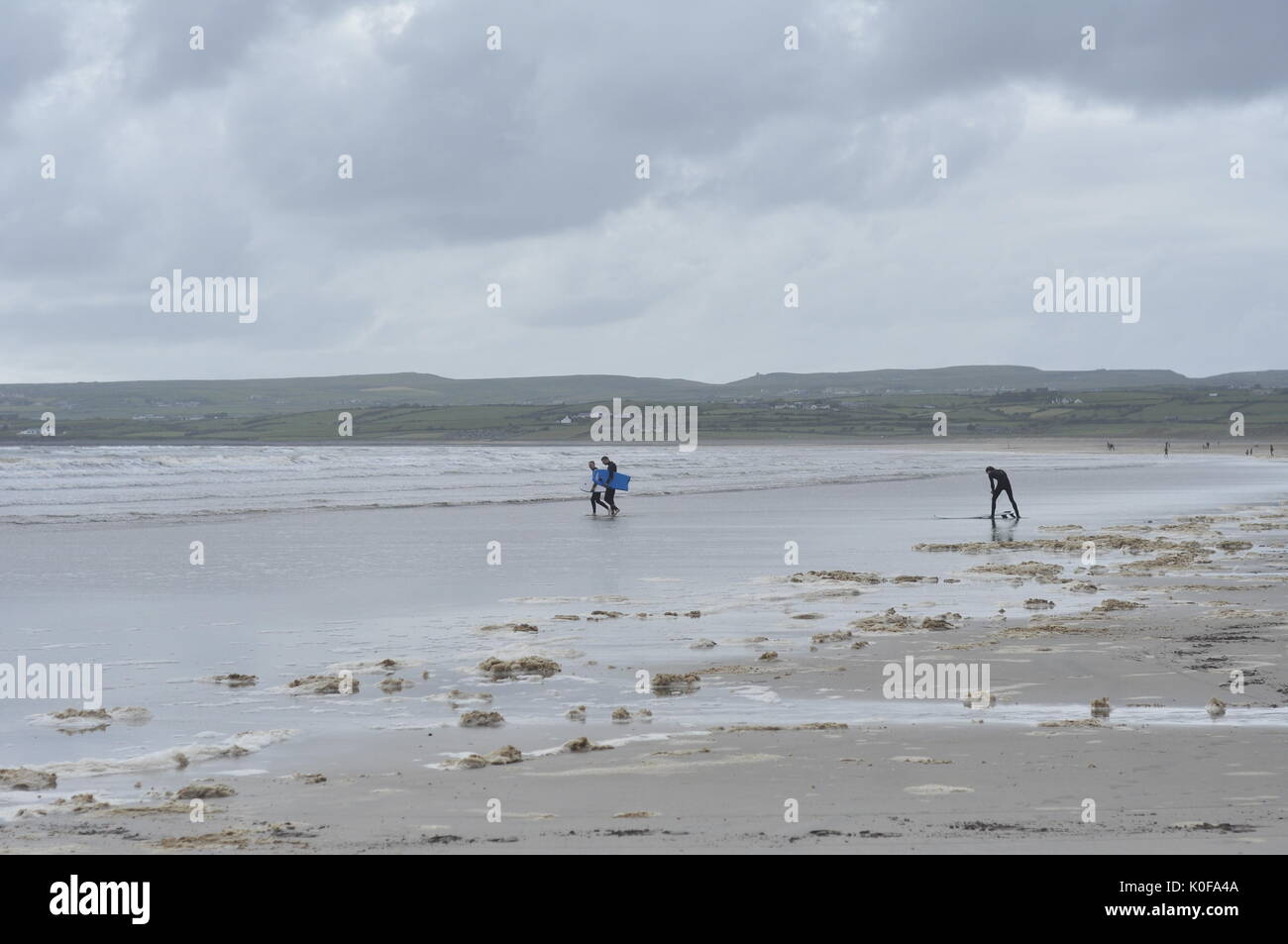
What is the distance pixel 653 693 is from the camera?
11398mm

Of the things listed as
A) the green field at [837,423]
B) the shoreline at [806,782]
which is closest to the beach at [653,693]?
the shoreline at [806,782]

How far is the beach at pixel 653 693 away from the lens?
24.5 ft

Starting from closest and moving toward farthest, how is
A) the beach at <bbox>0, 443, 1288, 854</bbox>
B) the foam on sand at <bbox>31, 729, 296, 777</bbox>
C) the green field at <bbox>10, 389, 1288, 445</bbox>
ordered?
the beach at <bbox>0, 443, 1288, 854</bbox> < the foam on sand at <bbox>31, 729, 296, 777</bbox> < the green field at <bbox>10, 389, 1288, 445</bbox>

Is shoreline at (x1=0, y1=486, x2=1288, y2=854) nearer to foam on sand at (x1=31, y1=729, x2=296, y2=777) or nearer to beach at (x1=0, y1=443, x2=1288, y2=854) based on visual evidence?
A: beach at (x1=0, y1=443, x2=1288, y2=854)

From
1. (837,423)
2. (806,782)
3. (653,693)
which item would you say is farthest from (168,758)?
(837,423)

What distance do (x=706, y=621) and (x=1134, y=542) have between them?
1223 centimetres

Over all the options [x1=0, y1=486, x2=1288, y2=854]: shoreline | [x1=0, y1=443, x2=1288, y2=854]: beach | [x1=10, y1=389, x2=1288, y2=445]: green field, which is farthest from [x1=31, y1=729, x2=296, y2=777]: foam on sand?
[x1=10, y1=389, x2=1288, y2=445]: green field

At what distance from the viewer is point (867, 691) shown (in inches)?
449

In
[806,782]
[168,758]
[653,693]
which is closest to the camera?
[806,782]

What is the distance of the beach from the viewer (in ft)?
24.5

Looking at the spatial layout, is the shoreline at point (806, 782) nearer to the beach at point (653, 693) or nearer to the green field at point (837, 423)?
the beach at point (653, 693)

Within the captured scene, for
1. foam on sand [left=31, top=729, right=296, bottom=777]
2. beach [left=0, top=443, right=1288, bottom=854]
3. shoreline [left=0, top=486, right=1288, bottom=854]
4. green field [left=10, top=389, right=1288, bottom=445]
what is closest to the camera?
shoreline [left=0, top=486, right=1288, bottom=854]

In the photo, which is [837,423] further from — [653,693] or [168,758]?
[168,758]
